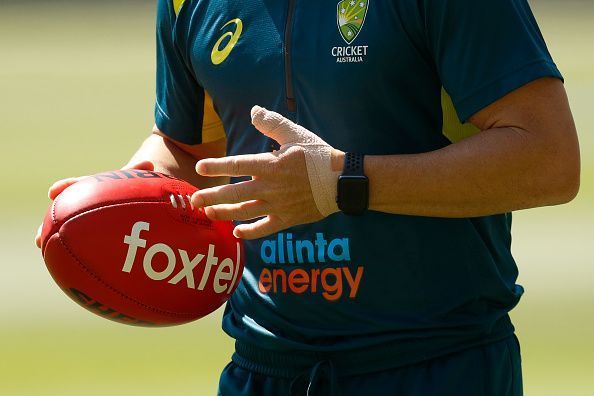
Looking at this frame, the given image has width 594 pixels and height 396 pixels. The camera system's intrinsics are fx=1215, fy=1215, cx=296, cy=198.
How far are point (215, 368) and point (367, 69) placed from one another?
3.05m

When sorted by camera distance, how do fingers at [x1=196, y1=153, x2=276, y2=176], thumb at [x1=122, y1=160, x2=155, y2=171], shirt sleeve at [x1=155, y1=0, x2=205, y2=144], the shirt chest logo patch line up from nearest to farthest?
1. fingers at [x1=196, y1=153, x2=276, y2=176]
2. the shirt chest logo patch
3. thumb at [x1=122, y1=160, x2=155, y2=171]
4. shirt sleeve at [x1=155, y1=0, x2=205, y2=144]

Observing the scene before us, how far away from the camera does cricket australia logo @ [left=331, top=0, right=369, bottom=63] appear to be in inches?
110

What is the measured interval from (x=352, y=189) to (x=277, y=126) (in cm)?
21

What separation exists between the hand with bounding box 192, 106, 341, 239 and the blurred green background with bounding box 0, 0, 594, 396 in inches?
109

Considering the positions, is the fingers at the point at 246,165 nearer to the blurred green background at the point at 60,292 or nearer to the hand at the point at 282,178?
the hand at the point at 282,178

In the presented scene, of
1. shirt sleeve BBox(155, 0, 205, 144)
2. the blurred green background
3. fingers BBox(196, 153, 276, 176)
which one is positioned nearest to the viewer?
fingers BBox(196, 153, 276, 176)

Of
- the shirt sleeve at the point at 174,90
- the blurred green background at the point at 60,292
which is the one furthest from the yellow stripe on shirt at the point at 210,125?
the blurred green background at the point at 60,292

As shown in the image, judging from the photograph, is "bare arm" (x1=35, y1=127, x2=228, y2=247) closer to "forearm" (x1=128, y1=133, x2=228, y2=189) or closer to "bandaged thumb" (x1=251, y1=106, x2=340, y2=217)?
"forearm" (x1=128, y1=133, x2=228, y2=189)

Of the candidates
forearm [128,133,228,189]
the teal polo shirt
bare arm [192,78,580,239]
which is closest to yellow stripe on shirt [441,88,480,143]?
the teal polo shirt

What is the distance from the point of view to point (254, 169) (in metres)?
2.59

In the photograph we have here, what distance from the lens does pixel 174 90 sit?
133 inches

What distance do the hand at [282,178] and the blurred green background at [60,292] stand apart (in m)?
2.78

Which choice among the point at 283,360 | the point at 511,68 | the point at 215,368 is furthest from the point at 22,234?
the point at 511,68

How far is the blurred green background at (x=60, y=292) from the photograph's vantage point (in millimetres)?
5562
